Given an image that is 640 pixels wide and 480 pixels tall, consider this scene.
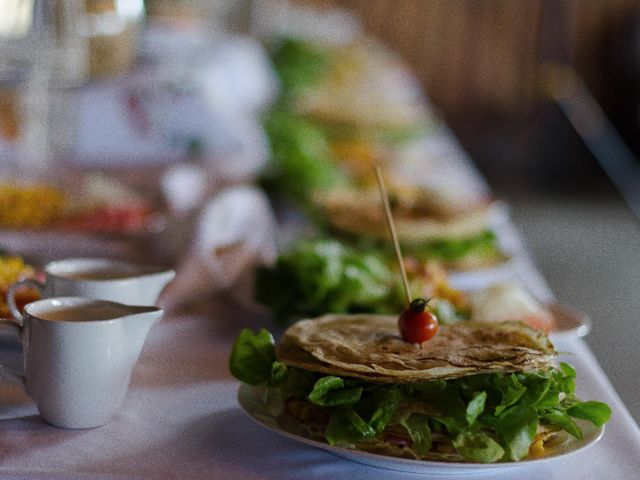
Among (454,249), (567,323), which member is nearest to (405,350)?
(567,323)

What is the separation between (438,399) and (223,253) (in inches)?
30.7

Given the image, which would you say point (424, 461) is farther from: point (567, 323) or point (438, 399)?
point (567, 323)

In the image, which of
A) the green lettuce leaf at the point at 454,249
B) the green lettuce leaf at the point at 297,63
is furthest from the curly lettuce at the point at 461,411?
the green lettuce leaf at the point at 297,63

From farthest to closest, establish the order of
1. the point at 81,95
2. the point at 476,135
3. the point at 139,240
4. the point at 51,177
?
the point at 476,135 → the point at 81,95 → the point at 51,177 → the point at 139,240

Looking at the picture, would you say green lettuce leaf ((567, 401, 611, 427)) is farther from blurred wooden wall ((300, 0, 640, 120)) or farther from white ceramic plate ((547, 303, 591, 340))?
blurred wooden wall ((300, 0, 640, 120))

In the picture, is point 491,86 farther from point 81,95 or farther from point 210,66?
point 81,95

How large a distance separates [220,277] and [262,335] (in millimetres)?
517

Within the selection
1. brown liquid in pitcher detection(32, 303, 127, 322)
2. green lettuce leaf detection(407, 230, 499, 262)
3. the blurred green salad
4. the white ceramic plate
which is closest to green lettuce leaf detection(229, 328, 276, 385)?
brown liquid in pitcher detection(32, 303, 127, 322)

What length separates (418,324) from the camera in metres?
0.99

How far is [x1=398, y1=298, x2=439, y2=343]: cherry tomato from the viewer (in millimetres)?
985

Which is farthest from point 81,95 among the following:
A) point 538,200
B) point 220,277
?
point 538,200

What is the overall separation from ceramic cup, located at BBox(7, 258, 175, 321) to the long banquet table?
102mm

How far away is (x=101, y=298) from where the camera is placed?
3.67 ft

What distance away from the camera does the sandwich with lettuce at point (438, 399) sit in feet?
2.93
